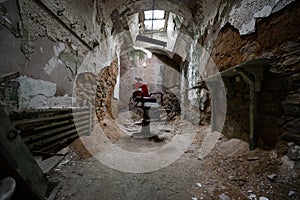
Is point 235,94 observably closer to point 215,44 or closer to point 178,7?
point 215,44

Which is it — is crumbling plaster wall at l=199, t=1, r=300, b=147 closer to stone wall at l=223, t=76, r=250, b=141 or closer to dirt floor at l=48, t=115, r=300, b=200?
stone wall at l=223, t=76, r=250, b=141

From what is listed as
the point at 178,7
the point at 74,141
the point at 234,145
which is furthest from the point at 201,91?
the point at 74,141

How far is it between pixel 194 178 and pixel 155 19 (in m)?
5.43

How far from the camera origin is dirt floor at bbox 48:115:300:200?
125cm

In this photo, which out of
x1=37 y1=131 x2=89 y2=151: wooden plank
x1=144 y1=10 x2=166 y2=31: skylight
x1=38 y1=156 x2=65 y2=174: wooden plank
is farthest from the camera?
x1=144 y1=10 x2=166 y2=31: skylight

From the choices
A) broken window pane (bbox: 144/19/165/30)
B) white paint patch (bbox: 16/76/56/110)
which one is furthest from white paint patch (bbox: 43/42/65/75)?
broken window pane (bbox: 144/19/165/30)

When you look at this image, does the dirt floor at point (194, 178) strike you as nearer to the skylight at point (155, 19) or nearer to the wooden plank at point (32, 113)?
the wooden plank at point (32, 113)

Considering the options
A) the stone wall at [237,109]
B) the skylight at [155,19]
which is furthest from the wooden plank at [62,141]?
the skylight at [155,19]

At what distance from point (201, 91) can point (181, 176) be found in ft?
7.78

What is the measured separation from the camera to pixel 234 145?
78.4 inches

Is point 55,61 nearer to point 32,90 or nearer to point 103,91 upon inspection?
point 32,90

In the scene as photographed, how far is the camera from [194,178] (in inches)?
62.4

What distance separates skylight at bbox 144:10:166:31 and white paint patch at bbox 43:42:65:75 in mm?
3876

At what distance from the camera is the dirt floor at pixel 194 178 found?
1246mm
